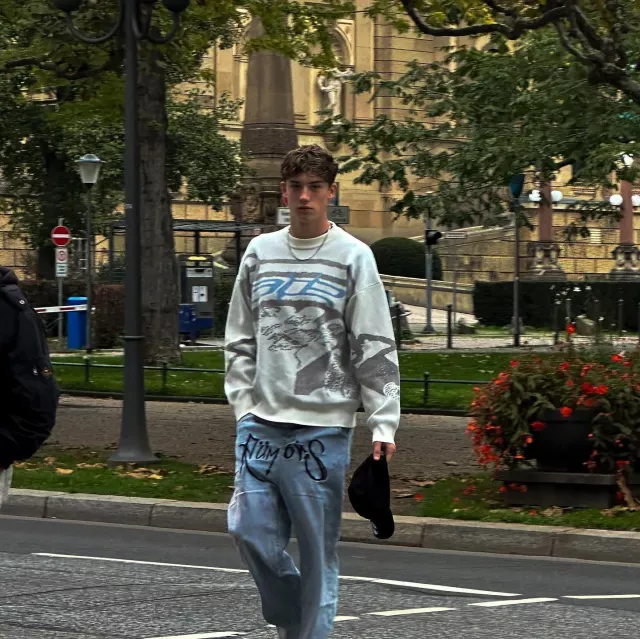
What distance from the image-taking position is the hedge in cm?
4403

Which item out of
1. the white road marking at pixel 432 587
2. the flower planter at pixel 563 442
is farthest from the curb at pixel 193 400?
the white road marking at pixel 432 587

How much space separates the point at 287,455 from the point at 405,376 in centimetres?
1813

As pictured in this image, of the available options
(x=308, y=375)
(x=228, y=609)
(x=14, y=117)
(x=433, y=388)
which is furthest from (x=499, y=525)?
(x=14, y=117)

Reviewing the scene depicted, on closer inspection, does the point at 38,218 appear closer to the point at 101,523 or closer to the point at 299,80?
the point at 299,80

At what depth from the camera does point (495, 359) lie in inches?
1069

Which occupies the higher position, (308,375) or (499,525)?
(308,375)

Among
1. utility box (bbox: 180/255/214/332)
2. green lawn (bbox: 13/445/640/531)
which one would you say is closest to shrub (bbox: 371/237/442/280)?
utility box (bbox: 180/255/214/332)

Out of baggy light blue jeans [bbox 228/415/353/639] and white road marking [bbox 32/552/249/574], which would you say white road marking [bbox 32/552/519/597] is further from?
baggy light blue jeans [bbox 228/415/353/639]

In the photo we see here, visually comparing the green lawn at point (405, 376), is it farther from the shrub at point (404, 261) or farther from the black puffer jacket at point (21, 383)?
the shrub at point (404, 261)

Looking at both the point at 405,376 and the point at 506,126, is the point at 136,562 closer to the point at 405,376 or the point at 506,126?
the point at 506,126

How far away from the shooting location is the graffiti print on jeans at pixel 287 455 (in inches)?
221

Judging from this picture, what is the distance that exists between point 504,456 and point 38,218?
32.7 m

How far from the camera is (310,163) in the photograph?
5.55 meters

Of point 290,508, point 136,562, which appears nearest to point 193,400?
point 136,562
